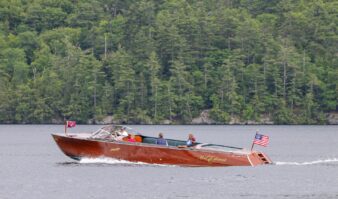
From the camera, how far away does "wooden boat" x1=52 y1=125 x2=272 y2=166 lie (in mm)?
75750

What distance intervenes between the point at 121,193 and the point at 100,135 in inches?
574

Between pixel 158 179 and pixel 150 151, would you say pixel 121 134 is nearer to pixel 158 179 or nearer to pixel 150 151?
pixel 150 151

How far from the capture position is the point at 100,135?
7869 centimetres

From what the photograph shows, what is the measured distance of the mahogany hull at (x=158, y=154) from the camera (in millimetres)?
75688

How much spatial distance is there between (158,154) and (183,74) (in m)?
107

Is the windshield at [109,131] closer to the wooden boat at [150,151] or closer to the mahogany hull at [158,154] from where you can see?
the wooden boat at [150,151]

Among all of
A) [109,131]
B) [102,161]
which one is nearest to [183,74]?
[109,131]

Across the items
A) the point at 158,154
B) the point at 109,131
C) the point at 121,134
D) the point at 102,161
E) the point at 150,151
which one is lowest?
the point at 102,161

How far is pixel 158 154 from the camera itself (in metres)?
76.6

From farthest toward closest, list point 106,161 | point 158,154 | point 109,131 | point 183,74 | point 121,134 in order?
point 183,74, point 109,131, point 121,134, point 106,161, point 158,154

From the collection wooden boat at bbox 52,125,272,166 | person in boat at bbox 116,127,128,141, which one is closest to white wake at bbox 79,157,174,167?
wooden boat at bbox 52,125,272,166

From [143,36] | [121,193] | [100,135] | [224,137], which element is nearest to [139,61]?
[143,36]

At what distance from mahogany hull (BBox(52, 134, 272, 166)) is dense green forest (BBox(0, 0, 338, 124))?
317 ft

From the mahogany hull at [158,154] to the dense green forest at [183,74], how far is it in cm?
9673
